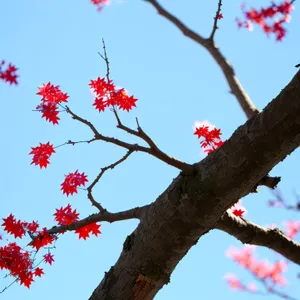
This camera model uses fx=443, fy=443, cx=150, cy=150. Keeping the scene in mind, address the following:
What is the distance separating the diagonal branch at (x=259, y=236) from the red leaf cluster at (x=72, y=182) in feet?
4.05

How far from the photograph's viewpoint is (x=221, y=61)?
5090 mm

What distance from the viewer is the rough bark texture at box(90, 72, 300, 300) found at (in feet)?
8.05

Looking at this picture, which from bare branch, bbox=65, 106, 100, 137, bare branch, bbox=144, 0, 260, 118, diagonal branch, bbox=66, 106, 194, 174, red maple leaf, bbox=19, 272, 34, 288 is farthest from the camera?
bare branch, bbox=144, 0, 260, 118

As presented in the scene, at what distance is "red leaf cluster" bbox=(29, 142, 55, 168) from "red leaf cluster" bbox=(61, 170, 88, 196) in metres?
0.23

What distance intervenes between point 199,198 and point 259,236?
135cm

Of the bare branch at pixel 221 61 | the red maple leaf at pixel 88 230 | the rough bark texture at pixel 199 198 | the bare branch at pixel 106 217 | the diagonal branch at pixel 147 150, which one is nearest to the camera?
the rough bark texture at pixel 199 198

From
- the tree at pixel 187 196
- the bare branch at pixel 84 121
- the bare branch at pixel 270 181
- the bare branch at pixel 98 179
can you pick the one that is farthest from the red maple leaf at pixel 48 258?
the bare branch at pixel 270 181

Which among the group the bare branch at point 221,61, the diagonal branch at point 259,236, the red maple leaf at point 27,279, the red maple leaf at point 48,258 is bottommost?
the red maple leaf at point 27,279

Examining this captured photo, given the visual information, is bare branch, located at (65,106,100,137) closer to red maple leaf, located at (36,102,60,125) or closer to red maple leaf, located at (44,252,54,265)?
red maple leaf, located at (36,102,60,125)

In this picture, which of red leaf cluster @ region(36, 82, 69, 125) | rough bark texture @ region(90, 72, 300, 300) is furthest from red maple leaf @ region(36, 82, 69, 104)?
rough bark texture @ region(90, 72, 300, 300)

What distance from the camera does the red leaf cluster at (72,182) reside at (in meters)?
3.85

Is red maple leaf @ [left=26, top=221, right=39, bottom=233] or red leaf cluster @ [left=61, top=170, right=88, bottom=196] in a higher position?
red leaf cluster @ [left=61, top=170, right=88, bottom=196]

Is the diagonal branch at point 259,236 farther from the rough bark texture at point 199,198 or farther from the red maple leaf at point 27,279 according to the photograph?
the red maple leaf at point 27,279

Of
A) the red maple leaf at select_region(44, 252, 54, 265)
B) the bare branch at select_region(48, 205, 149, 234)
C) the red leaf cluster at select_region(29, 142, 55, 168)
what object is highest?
the red leaf cluster at select_region(29, 142, 55, 168)
